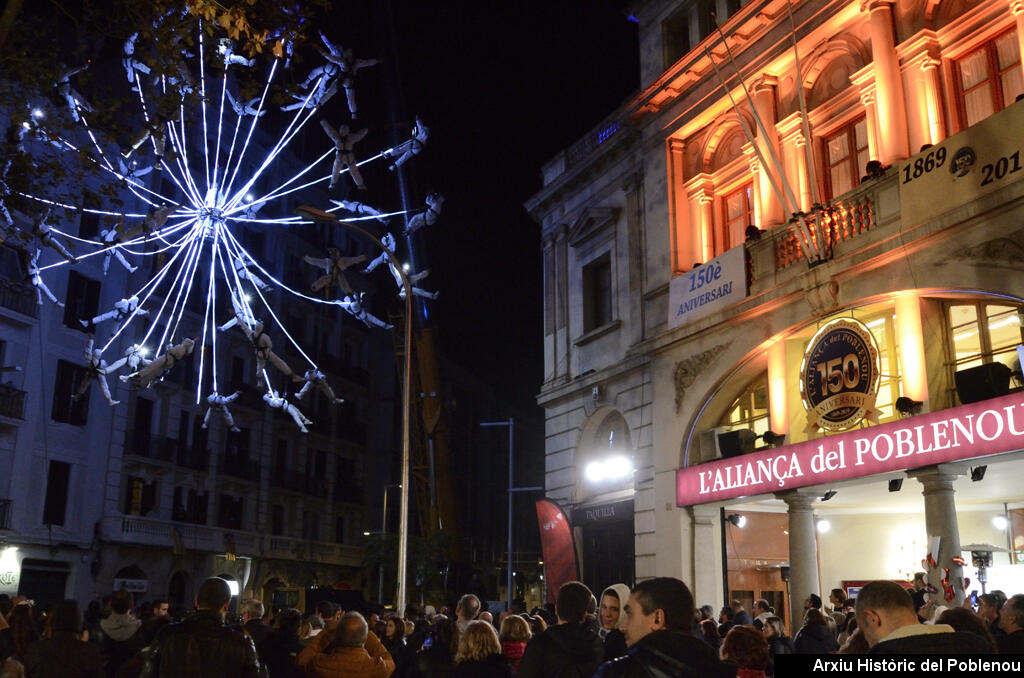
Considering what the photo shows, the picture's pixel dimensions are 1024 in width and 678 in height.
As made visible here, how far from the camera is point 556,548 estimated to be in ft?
76.8

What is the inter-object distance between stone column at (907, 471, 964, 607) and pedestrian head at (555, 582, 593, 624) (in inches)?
353

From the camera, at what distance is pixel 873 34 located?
1670cm

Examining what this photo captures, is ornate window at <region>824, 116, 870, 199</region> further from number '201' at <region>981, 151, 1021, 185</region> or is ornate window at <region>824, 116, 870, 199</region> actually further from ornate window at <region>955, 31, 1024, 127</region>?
number '201' at <region>981, 151, 1021, 185</region>

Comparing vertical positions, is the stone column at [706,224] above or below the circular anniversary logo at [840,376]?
above

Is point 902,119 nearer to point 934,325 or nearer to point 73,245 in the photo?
point 934,325

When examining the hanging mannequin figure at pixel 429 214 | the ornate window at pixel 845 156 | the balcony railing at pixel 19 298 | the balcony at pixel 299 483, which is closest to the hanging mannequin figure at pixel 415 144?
the hanging mannequin figure at pixel 429 214

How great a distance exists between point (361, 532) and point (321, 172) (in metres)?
23.8

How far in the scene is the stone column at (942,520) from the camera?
45.2ft

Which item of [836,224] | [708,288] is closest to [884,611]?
[836,224]

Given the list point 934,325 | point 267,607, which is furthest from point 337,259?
point 267,607

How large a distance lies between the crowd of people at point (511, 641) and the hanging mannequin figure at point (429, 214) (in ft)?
29.6

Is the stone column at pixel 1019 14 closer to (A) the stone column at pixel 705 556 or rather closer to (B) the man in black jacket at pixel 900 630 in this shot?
(A) the stone column at pixel 705 556

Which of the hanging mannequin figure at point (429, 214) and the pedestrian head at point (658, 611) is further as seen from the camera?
the hanging mannequin figure at point (429, 214)

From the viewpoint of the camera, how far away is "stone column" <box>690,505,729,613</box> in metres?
19.3
